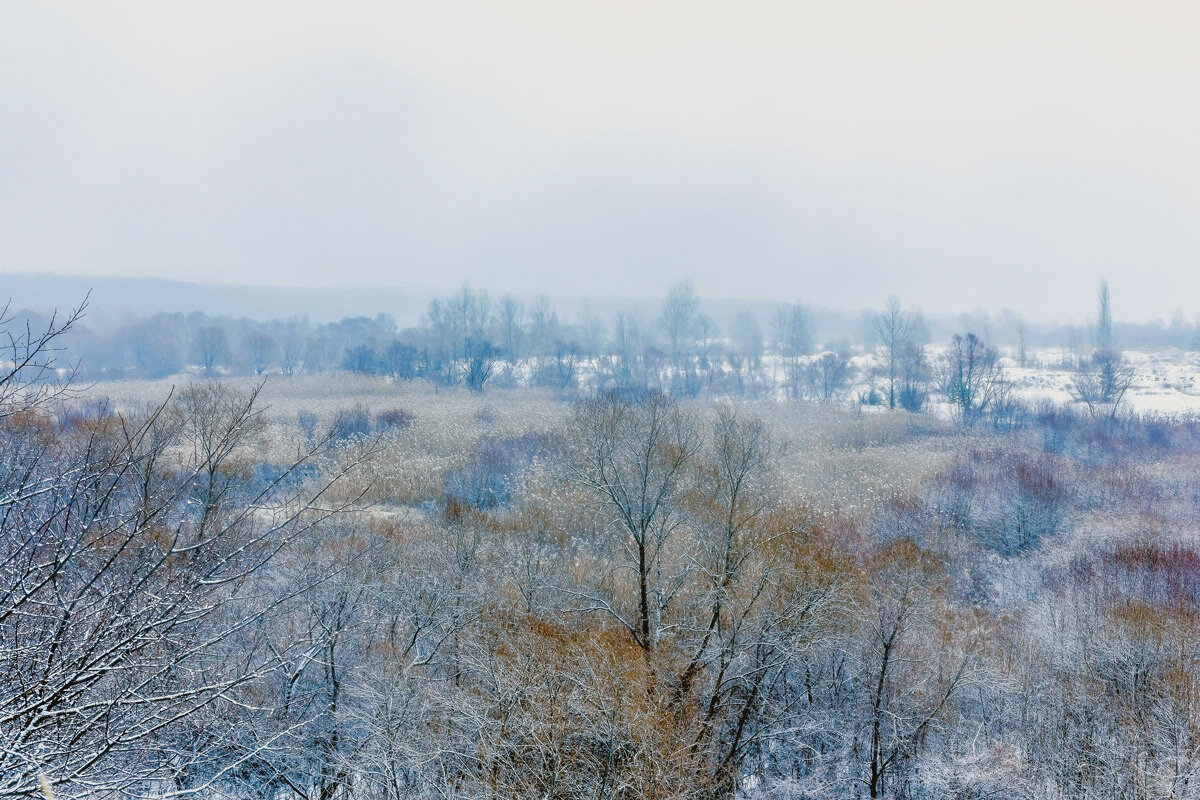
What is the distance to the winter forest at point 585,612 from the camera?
5.66 m

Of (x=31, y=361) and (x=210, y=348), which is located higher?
(x=210, y=348)

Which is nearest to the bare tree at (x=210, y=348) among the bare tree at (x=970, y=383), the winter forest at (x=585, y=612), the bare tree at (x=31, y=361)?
the winter forest at (x=585, y=612)

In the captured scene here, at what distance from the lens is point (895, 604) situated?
17016mm

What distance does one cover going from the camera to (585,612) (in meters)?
17.8

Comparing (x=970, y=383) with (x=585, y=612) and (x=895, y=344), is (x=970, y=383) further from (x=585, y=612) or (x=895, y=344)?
(x=585, y=612)

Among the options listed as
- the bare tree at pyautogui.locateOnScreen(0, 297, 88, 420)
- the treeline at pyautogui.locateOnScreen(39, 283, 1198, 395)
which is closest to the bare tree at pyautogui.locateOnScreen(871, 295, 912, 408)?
the treeline at pyautogui.locateOnScreen(39, 283, 1198, 395)

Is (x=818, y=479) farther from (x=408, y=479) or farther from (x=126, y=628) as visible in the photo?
(x=126, y=628)

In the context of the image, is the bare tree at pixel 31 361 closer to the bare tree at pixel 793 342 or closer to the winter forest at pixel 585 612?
the winter forest at pixel 585 612

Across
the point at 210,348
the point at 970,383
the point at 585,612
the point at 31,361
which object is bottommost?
the point at 585,612

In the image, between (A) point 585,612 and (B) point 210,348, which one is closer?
(A) point 585,612

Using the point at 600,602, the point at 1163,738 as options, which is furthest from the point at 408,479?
the point at 1163,738

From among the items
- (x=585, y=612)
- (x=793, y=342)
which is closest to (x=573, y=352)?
(x=793, y=342)

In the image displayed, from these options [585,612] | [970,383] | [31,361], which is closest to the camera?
[31,361]

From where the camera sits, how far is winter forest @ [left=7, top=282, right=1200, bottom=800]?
566 centimetres
